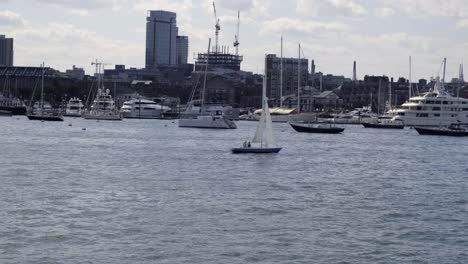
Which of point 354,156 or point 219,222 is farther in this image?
point 354,156

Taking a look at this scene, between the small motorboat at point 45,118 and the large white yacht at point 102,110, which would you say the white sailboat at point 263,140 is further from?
the large white yacht at point 102,110

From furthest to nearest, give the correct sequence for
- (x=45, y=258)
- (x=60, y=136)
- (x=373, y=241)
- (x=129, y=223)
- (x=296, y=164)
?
(x=60, y=136), (x=296, y=164), (x=129, y=223), (x=373, y=241), (x=45, y=258)

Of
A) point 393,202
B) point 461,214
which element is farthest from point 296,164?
point 461,214

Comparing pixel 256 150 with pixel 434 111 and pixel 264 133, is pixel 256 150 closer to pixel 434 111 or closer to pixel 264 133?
pixel 264 133

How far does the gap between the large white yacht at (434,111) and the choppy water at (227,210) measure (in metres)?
97.3

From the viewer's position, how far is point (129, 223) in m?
35.1

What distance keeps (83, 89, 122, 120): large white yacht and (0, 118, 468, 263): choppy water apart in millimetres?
99906

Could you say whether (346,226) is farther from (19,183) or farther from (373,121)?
(373,121)

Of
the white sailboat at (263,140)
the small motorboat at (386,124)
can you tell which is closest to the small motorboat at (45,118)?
the small motorboat at (386,124)

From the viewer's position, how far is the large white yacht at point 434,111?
552 ft

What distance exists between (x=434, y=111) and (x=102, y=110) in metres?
61.0

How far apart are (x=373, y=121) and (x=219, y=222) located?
149 meters

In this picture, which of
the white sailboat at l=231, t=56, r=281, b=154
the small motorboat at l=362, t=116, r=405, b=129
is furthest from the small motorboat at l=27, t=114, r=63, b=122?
the white sailboat at l=231, t=56, r=281, b=154

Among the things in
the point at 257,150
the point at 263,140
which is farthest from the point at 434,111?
the point at 257,150
